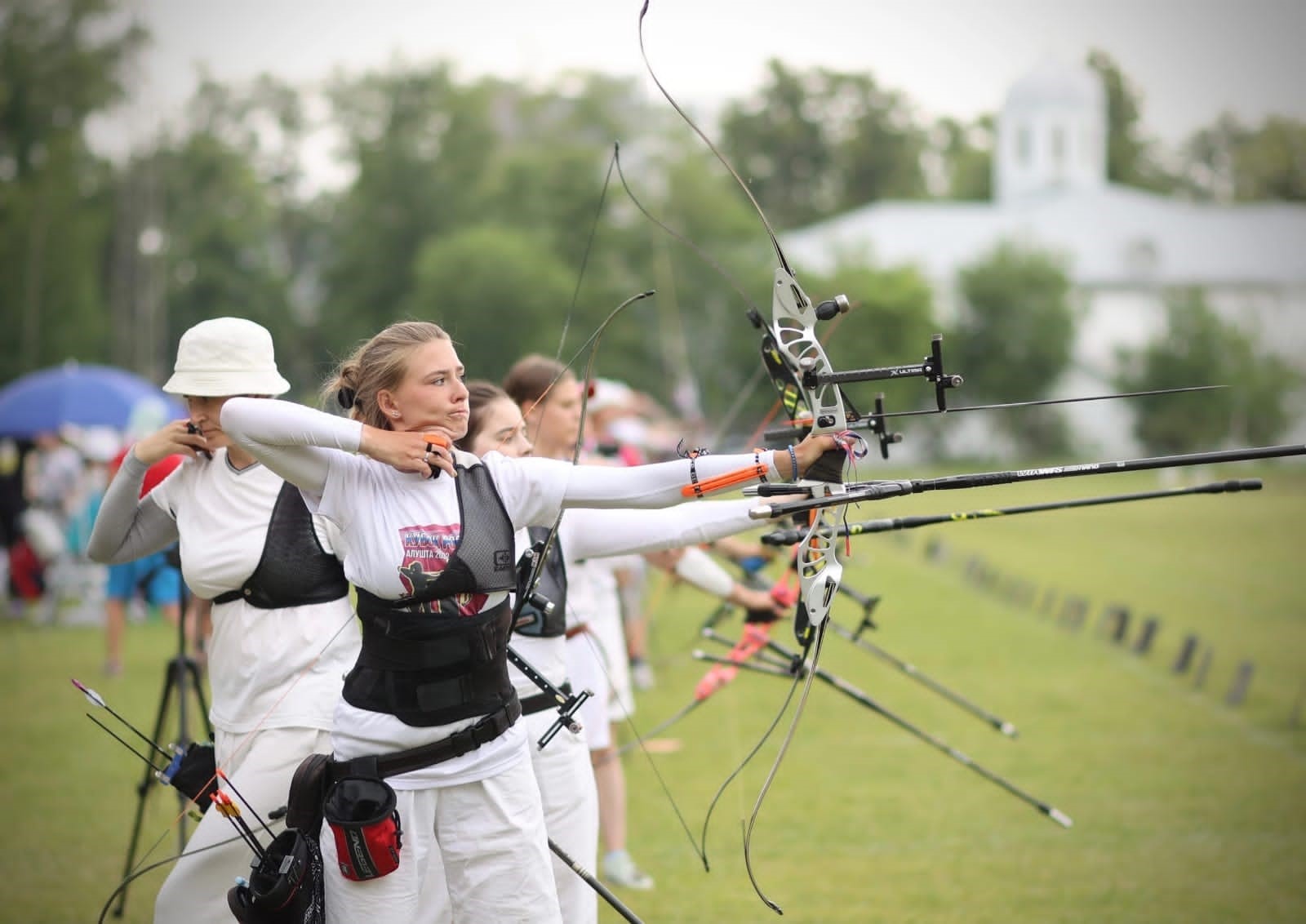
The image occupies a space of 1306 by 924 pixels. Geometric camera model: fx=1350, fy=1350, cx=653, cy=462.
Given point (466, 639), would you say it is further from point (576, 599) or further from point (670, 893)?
point (670, 893)

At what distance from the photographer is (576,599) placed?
216 inches

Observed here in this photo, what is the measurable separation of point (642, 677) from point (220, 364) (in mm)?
7513

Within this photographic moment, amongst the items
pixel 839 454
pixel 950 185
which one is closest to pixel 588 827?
pixel 839 454

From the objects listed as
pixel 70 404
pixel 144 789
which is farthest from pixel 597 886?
pixel 70 404

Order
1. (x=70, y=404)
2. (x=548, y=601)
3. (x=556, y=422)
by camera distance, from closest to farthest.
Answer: (x=548, y=601) → (x=556, y=422) → (x=70, y=404)

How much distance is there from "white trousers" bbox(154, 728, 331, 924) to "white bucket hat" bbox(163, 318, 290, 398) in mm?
1015

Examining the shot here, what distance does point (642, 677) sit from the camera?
11164mm

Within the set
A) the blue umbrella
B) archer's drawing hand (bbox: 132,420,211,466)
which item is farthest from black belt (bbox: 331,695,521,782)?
the blue umbrella

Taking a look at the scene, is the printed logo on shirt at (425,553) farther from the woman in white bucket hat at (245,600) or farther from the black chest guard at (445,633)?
the woman in white bucket hat at (245,600)

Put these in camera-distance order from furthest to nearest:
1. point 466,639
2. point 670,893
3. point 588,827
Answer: point 670,893
point 588,827
point 466,639

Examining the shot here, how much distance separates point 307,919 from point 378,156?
55967mm

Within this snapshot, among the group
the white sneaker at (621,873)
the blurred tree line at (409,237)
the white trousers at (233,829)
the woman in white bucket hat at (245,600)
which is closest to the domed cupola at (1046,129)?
the blurred tree line at (409,237)

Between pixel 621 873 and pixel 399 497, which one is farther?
pixel 621 873

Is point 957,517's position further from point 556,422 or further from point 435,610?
point 556,422
